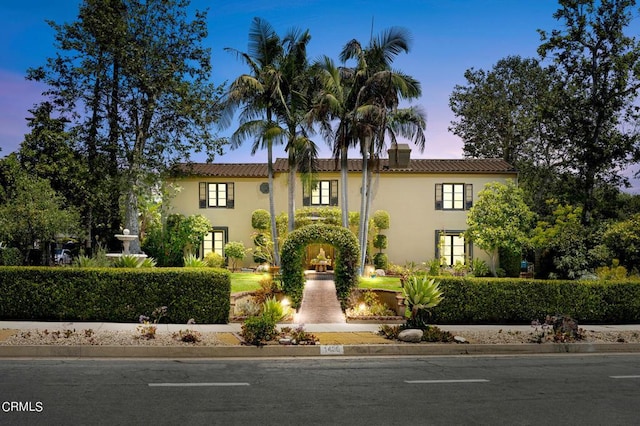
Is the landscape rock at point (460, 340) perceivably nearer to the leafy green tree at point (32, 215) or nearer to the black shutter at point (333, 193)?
the leafy green tree at point (32, 215)

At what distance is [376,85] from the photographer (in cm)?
2833

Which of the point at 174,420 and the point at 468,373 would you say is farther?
the point at 468,373

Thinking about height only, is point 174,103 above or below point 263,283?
above

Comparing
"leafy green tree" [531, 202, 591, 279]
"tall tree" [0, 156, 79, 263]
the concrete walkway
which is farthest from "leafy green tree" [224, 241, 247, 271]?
"leafy green tree" [531, 202, 591, 279]

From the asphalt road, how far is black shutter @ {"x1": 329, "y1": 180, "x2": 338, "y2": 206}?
22.7m

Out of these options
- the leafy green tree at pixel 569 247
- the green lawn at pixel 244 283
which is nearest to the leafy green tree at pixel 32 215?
the green lawn at pixel 244 283

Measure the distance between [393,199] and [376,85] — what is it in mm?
8428

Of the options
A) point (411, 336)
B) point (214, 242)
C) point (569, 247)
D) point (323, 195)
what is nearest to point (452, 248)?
point (323, 195)

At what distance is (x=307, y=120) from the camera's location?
27859mm

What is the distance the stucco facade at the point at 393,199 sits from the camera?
34438mm

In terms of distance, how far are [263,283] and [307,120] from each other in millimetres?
10558

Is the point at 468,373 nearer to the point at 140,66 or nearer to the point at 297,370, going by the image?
the point at 297,370

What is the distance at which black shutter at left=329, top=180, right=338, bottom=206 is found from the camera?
34.6 meters

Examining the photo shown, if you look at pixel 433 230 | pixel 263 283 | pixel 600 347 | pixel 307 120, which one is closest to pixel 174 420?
pixel 600 347
